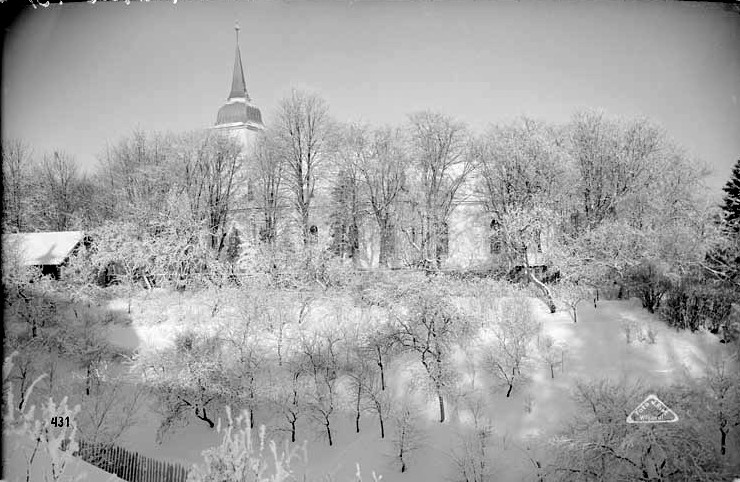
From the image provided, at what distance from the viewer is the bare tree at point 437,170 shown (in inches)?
386

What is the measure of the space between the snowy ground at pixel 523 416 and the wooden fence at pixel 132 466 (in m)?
0.25

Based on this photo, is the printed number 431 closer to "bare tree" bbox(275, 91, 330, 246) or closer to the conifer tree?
"bare tree" bbox(275, 91, 330, 246)

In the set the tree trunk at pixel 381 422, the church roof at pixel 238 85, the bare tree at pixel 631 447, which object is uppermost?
the church roof at pixel 238 85

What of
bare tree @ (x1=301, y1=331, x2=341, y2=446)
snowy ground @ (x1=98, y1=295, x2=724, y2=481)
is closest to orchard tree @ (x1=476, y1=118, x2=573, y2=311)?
snowy ground @ (x1=98, y1=295, x2=724, y2=481)

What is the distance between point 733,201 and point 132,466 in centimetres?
1134

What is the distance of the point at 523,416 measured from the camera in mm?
6156

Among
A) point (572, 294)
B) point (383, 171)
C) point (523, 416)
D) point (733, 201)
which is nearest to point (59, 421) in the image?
point (523, 416)

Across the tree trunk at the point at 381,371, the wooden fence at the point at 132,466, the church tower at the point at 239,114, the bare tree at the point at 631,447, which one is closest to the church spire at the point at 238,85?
the church tower at the point at 239,114

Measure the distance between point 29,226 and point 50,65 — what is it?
4.19 m

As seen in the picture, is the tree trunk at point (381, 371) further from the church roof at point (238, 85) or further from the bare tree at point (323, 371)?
the church roof at point (238, 85)

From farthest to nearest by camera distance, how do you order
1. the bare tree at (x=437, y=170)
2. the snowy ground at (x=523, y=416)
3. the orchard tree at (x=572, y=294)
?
the bare tree at (x=437, y=170), the orchard tree at (x=572, y=294), the snowy ground at (x=523, y=416)

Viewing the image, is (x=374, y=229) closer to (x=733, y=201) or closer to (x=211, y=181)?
(x=211, y=181)

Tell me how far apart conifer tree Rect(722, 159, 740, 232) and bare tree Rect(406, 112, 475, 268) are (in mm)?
4943

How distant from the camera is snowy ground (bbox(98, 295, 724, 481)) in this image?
5.87 metres
